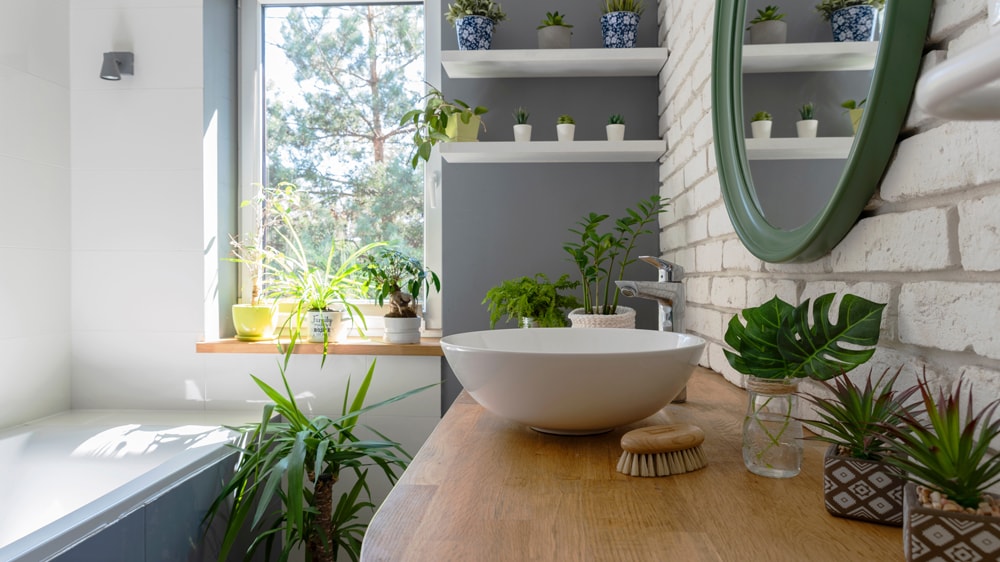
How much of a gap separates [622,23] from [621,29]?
2 centimetres

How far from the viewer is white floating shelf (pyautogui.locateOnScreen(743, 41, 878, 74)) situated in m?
0.75

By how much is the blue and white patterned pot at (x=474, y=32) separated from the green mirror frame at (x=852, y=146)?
88 cm

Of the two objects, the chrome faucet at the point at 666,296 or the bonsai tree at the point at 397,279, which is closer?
the chrome faucet at the point at 666,296

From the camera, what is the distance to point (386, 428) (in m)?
2.25

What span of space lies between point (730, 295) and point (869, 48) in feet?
2.20

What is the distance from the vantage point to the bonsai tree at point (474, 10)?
204 cm

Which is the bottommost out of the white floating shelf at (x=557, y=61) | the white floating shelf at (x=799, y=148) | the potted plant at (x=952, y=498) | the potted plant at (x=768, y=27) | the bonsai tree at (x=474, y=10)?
the potted plant at (x=952, y=498)

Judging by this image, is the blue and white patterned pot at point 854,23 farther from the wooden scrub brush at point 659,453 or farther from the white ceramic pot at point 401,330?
the white ceramic pot at point 401,330

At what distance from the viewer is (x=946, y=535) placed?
0.43 meters

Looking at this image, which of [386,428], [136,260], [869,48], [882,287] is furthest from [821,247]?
[136,260]

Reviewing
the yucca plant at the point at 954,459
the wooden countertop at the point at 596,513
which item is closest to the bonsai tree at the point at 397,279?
the wooden countertop at the point at 596,513

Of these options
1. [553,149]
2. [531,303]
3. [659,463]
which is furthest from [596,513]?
[553,149]

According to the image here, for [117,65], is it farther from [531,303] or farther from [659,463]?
[659,463]

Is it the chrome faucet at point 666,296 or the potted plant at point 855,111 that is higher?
the potted plant at point 855,111
